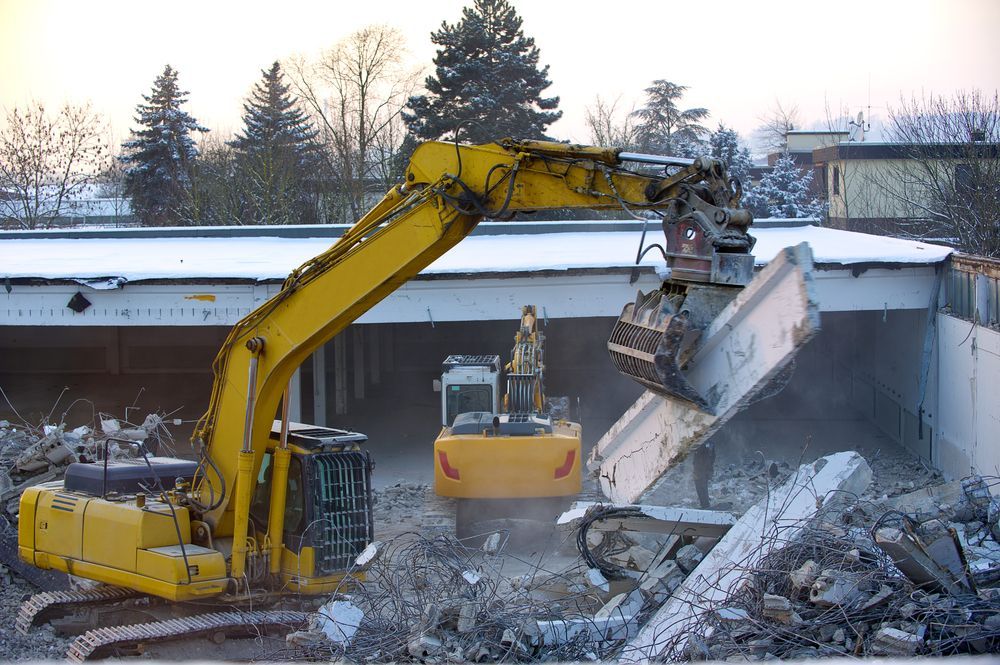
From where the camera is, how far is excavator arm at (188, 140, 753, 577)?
5762mm

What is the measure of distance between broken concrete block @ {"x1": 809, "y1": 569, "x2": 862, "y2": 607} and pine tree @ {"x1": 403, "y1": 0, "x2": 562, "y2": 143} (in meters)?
30.3

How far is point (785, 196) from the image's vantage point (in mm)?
41125

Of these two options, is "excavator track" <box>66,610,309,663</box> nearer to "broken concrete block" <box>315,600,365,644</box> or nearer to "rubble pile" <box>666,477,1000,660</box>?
"broken concrete block" <box>315,600,365,644</box>

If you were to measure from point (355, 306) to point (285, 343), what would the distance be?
69cm

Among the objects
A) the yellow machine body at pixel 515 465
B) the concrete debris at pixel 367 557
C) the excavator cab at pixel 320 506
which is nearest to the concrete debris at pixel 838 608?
the concrete debris at pixel 367 557

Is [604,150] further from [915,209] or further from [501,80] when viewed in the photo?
[501,80]

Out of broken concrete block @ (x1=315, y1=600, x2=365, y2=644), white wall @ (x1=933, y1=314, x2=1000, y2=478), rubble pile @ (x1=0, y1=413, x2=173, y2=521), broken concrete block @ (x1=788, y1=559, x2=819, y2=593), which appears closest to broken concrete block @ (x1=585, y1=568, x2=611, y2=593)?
broken concrete block @ (x1=788, y1=559, x2=819, y2=593)

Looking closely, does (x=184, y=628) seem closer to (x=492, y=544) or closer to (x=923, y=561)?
(x=492, y=544)

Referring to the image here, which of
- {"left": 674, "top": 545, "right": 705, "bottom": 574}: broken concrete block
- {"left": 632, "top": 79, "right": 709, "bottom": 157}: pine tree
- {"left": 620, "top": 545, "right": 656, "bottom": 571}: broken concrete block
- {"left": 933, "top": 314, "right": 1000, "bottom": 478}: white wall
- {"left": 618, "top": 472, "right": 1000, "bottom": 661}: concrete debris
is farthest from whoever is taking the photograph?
{"left": 632, "top": 79, "right": 709, "bottom": 157}: pine tree

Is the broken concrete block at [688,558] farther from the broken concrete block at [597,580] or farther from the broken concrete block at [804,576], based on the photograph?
the broken concrete block at [804,576]

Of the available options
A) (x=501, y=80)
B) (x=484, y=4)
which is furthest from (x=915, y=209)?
(x=484, y=4)

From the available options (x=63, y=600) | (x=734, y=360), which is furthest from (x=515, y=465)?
(x=734, y=360)

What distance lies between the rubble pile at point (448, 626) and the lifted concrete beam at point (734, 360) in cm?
111

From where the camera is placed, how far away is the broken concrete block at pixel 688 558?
7355 millimetres
